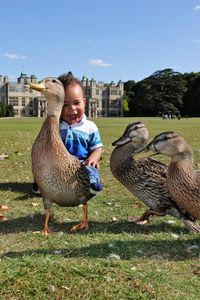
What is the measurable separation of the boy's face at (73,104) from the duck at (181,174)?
77.8 inches

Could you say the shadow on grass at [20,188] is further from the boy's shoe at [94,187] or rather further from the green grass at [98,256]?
the boy's shoe at [94,187]

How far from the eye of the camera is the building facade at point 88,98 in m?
155

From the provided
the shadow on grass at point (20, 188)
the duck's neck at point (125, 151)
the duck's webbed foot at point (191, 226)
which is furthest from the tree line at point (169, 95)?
the duck's webbed foot at point (191, 226)

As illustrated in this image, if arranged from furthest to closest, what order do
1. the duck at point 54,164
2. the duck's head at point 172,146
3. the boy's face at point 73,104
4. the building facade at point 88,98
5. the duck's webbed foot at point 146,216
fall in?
the building facade at point 88,98 < the boy's face at point 73,104 < the duck's webbed foot at point 146,216 < the duck at point 54,164 < the duck's head at point 172,146

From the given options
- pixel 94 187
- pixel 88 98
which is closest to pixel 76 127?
pixel 94 187

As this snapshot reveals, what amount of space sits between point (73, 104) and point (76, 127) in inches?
15.9

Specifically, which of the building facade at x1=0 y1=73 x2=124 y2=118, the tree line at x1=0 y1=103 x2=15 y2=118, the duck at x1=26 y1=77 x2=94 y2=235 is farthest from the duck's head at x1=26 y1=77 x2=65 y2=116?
the building facade at x1=0 y1=73 x2=124 y2=118

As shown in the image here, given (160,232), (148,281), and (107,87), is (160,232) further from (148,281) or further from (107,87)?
(107,87)

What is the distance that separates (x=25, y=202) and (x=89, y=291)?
406 centimetres

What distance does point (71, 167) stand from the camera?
5.71 meters

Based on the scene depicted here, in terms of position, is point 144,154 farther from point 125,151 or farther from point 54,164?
point 54,164

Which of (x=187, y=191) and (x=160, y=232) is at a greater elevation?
(x=187, y=191)

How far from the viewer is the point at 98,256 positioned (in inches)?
185

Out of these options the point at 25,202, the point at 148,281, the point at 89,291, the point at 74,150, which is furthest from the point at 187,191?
the point at 25,202
